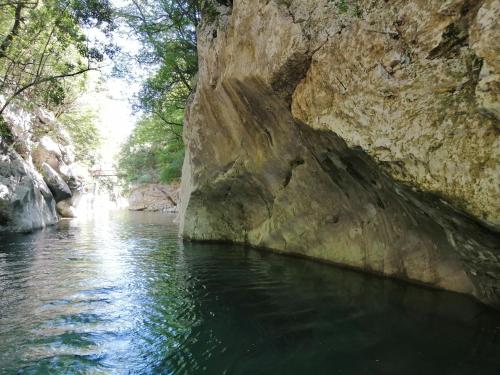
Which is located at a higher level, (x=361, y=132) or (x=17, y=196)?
(x=361, y=132)

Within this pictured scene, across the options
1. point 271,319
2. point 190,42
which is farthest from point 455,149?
point 190,42

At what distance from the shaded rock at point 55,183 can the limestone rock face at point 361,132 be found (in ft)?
52.9

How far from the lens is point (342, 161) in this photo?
775 centimetres

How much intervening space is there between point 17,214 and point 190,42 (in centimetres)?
1171

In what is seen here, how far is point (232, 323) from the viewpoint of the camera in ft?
17.5

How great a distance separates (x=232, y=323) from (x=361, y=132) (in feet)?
12.6

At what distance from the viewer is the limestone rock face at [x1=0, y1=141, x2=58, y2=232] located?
1505 centimetres

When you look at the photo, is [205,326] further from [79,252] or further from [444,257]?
[79,252]

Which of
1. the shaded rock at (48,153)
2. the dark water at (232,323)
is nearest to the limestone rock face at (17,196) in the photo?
the shaded rock at (48,153)

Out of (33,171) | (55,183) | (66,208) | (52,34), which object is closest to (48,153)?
(55,183)

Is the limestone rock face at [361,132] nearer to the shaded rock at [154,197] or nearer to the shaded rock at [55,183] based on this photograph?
the shaded rock at [55,183]

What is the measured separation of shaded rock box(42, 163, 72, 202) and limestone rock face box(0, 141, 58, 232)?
5.49 m

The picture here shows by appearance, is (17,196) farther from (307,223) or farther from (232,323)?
(232,323)

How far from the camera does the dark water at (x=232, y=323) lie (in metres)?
4.07
